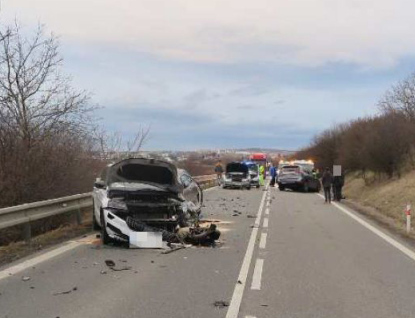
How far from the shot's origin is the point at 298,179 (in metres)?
41.2

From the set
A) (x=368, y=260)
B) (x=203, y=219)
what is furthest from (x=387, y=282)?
(x=203, y=219)

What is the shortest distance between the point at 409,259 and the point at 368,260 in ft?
2.77

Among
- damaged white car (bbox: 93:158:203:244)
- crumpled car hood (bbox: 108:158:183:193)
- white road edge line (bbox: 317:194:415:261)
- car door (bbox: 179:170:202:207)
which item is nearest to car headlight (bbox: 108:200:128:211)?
damaged white car (bbox: 93:158:203:244)

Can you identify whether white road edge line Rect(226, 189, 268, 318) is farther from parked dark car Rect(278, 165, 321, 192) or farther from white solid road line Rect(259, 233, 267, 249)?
parked dark car Rect(278, 165, 321, 192)

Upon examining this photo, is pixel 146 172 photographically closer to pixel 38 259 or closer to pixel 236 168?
pixel 38 259

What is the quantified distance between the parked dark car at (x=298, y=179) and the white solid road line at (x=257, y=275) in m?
30.7

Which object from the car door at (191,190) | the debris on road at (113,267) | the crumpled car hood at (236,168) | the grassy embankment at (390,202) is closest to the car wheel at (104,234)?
the debris on road at (113,267)

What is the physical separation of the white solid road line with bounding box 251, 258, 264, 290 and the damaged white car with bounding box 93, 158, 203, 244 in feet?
8.20

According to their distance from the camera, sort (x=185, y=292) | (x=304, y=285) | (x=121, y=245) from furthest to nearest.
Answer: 1. (x=121, y=245)
2. (x=304, y=285)
3. (x=185, y=292)

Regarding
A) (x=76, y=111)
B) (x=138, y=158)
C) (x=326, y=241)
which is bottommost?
(x=326, y=241)

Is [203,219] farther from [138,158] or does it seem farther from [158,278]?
[158,278]

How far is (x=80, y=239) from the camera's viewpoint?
44.2 feet

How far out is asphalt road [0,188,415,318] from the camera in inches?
280

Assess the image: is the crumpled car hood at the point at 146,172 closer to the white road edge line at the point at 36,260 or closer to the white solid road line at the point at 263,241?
the white road edge line at the point at 36,260
